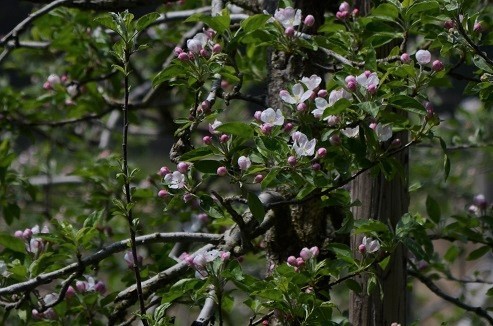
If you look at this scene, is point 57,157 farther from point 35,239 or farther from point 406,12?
point 406,12

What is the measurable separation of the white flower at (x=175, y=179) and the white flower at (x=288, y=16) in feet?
1.44

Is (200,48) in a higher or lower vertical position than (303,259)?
higher

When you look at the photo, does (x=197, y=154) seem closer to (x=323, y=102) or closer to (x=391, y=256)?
(x=323, y=102)

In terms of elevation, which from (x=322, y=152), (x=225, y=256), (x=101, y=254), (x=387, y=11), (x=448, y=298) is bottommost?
(x=448, y=298)

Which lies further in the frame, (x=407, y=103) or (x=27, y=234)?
(x=27, y=234)

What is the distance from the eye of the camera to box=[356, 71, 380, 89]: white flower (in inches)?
75.2

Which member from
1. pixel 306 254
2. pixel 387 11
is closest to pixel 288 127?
pixel 306 254

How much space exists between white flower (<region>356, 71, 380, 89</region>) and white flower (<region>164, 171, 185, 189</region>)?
43cm

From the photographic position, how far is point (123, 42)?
2008mm

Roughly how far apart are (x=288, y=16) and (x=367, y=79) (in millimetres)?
299

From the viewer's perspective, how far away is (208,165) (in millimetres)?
1969

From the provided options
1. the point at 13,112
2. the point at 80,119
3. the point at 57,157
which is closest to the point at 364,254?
the point at 80,119

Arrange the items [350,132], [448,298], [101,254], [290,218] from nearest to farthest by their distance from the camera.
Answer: [350,132] < [101,254] < [290,218] < [448,298]

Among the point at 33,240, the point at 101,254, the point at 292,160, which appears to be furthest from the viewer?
the point at 33,240
